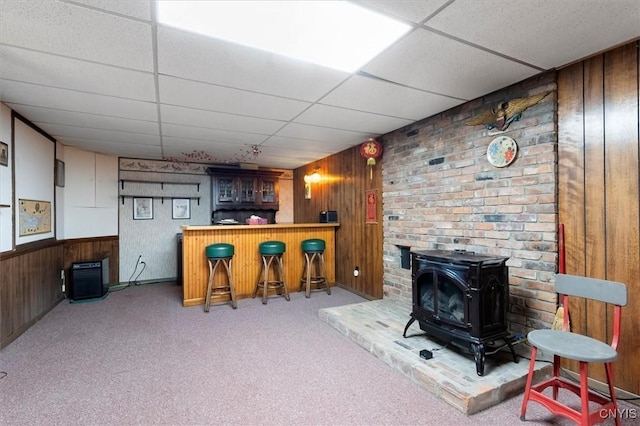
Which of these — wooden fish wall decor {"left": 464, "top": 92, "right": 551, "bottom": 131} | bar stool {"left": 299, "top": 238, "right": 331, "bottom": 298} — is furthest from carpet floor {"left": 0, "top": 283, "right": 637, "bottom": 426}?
wooden fish wall decor {"left": 464, "top": 92, "right": 551, "bottom": 131}

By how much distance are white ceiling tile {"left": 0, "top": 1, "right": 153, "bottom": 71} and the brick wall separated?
9.27 feet

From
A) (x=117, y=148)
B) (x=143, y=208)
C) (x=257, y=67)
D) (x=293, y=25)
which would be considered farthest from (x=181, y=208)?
(x=293, y=25)

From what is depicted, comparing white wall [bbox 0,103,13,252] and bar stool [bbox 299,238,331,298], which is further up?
white wall [bbox 0,103,13,252]

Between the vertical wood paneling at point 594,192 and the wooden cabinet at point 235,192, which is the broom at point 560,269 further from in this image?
the wooden cabinet at point 235,192

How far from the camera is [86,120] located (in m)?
3.47

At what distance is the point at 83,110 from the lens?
10.3 ft

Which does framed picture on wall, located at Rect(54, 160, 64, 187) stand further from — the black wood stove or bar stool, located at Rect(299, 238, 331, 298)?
the black wood stove

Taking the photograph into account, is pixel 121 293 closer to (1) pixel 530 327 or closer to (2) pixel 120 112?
(2) pixel 120 112

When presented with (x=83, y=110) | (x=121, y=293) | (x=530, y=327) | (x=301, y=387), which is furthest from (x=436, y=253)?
(x=121, y=293)

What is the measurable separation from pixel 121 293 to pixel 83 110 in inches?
122

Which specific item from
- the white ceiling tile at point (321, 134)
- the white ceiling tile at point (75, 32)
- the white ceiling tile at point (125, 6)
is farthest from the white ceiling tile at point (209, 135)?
the white ceiling tile at point (125, 6)

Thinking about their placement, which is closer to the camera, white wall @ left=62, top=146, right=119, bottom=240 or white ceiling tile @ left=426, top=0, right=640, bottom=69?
white ceiling tile @ left=426, top=0, right=640, bottom=69

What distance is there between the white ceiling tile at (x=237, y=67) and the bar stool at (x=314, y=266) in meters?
2.53

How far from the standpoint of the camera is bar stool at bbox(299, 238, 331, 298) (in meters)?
4.69
